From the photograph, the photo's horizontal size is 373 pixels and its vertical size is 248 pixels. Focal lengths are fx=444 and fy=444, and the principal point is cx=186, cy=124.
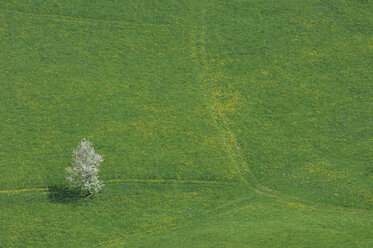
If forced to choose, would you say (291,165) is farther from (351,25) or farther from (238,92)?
(351,25)

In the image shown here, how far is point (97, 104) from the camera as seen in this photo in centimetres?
7419

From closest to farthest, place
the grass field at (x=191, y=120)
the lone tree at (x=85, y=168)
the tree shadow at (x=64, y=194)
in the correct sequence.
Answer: the grass field at (x=191, y=120) < the lone tree at (x=85, y=168) < the tree shadow at (x=64, y=194)

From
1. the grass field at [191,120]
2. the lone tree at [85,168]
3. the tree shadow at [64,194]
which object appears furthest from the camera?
the tree shadow at [64,194]

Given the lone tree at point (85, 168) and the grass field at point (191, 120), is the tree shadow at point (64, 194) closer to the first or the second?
the grass field at point (191, 120)

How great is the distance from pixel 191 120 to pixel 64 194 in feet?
75.5

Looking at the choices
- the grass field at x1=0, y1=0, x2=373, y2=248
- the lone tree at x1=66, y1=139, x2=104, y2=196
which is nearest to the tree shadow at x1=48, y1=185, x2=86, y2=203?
the grass field at x1=0, y1=0, x2=373, y2=248

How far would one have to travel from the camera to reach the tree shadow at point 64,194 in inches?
2406

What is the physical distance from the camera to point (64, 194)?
61781 mm

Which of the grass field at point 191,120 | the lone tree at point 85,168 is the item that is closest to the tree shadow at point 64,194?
the grass field at point 191,120

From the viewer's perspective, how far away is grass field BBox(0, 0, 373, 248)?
2270 inches

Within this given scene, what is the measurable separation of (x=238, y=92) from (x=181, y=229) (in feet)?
96.2

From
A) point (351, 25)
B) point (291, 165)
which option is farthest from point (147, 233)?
point (351, 25)

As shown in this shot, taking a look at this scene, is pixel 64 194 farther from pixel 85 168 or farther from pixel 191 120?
pixel 191 120

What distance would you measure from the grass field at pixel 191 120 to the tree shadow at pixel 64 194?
52cm
